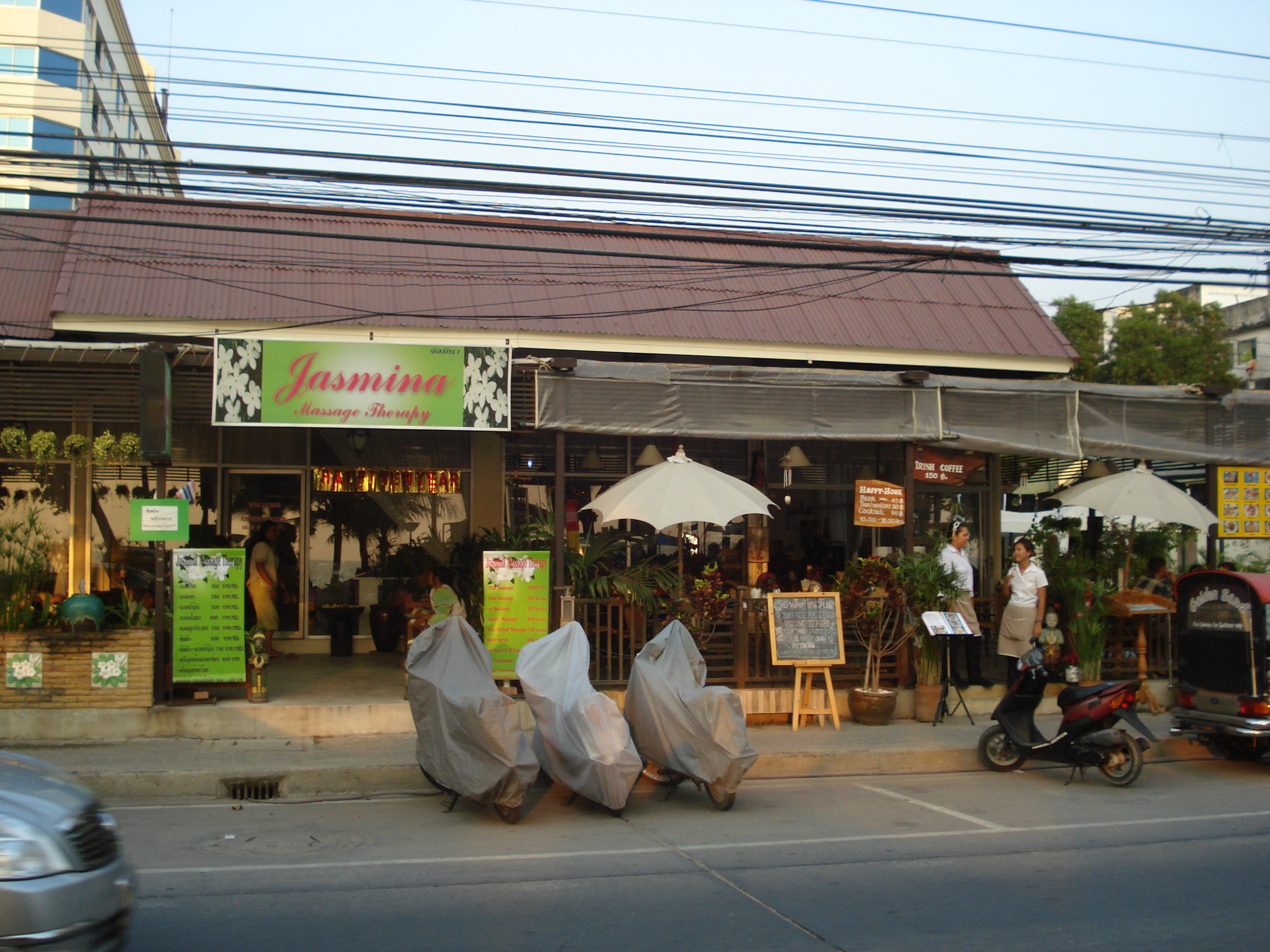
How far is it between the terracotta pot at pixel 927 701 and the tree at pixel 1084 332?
64.1ft

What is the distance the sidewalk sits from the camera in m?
8.66

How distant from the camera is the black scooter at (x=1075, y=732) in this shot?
349 inches

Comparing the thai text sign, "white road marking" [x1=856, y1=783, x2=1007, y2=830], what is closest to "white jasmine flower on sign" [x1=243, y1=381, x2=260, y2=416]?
the thai text sign

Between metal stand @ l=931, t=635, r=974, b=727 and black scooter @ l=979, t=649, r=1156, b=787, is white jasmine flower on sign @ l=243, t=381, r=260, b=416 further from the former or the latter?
black scooter @ l=979, t=649, r=1156, b=787

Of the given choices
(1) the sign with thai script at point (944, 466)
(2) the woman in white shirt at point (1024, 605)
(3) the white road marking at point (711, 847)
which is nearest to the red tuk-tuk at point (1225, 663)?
(3) the white road marking at point (711, 847)

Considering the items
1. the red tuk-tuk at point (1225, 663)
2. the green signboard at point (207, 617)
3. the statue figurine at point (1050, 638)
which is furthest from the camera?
the statue figurine at point (1050, 638)

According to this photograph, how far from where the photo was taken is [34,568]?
10.1 metres

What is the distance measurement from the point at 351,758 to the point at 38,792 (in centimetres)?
514

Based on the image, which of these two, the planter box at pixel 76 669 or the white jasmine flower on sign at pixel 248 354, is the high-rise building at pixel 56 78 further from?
the planter box at pixel 76 669

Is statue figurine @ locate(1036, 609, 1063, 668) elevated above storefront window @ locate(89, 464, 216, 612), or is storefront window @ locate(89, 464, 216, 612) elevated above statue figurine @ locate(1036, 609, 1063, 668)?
storefront window @ locate(89, 464, 216, 612)

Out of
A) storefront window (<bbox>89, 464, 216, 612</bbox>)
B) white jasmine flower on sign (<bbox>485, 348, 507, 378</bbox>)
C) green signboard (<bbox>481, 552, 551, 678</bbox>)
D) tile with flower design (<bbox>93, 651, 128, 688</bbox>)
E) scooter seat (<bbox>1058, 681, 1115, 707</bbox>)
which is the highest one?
white jasmine flower on sign (<bbox>485, 348, 507, 378</bbox>)

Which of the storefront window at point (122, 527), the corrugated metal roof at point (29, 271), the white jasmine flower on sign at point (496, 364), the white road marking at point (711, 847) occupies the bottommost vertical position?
the white road marking at point (711, 847)

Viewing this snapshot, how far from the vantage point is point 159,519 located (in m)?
10.1

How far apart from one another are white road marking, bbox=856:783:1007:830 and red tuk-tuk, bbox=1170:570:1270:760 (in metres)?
3.12
